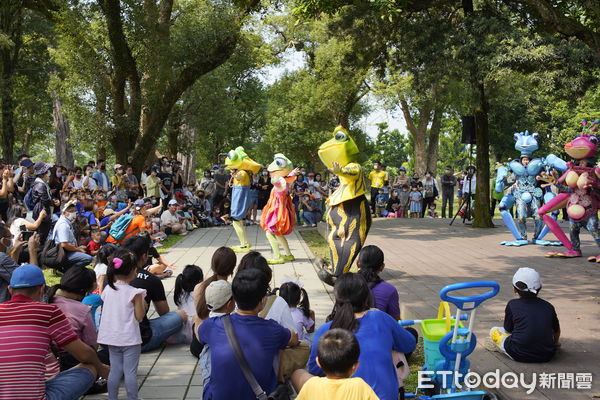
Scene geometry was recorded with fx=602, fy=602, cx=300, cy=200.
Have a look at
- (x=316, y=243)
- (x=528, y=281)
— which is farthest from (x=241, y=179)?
(x=528, y=281)

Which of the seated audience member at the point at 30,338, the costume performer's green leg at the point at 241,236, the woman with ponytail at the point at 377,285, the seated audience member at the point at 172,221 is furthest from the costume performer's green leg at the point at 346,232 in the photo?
the seated audience member at the point at 172,221

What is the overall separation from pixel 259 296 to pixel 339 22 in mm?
12721

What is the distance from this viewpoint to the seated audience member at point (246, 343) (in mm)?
3543

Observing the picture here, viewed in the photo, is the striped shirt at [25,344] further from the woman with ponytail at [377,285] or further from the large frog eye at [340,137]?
the large frog eye at [340,137]

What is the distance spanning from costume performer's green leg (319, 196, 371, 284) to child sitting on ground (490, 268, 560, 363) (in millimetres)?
3034

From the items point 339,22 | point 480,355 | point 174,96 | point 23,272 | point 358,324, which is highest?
point 339,22

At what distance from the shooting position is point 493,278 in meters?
9.30

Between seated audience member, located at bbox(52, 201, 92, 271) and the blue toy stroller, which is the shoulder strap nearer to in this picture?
the blue toy stroller

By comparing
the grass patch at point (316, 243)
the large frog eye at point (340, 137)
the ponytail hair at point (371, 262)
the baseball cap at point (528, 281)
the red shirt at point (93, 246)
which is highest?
the large frog eye at point (340, 137)

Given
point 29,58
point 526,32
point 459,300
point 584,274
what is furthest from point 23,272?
point 29,58

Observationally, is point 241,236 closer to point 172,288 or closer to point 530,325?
point 172,288

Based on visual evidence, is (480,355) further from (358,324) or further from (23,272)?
(23,272)

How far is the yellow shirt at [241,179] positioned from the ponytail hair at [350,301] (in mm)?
8612

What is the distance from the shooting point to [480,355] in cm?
557
